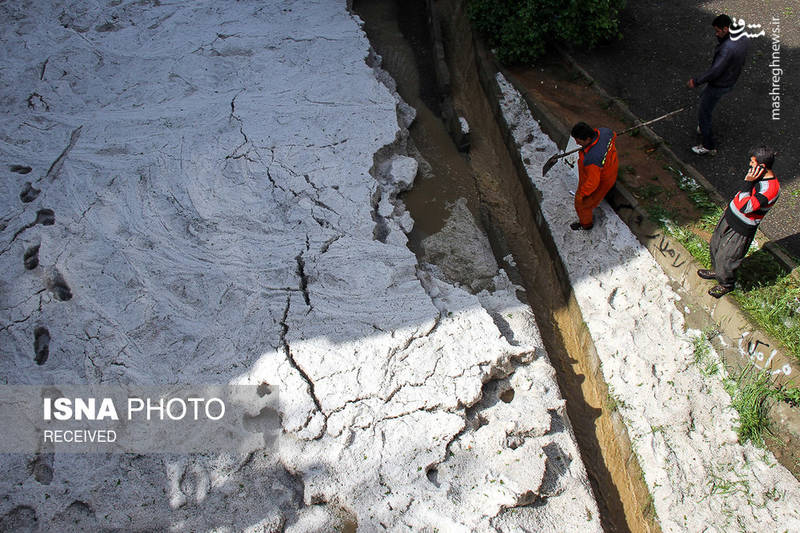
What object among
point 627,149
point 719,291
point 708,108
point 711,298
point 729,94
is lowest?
point 711,298

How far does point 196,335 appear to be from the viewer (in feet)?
14.5

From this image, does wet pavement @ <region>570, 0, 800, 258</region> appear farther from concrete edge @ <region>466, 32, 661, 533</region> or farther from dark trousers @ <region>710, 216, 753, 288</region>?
concrete edge @ <region>466, 32, 661, 533</region>

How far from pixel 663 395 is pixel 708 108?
10.1ft

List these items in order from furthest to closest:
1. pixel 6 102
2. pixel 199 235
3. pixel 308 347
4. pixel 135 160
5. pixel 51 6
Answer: pixel 51 6 → pixel 6 102 → pixel 135 160 → pixel 199 235 → pixel 308 347

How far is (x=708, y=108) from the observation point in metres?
5.64

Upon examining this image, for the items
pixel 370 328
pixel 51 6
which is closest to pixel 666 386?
pixel 370 328

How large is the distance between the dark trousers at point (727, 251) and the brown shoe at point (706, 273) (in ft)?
0.17

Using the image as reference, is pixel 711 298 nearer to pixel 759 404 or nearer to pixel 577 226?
pixel 759 404

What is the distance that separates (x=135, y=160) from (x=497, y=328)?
4.09m

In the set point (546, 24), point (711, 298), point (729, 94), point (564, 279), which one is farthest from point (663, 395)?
point (546, 24)

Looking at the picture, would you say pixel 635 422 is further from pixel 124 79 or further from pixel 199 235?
pixel 124 79

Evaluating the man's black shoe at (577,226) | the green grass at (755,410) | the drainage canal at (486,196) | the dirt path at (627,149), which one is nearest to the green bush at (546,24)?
the dirt path at (627,149)

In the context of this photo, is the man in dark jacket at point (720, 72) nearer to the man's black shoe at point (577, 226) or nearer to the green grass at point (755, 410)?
the man's black shoe at point (577, 226)

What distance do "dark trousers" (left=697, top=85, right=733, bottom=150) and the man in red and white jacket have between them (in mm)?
1494
